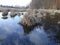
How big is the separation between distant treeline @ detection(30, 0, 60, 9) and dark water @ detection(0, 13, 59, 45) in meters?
4.51

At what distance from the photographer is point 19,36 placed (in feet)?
23.0

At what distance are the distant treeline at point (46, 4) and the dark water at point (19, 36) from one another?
4511 mm

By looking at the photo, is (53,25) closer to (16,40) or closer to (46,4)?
(16,40)

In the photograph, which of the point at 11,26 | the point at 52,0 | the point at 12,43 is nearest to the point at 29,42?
the point at 12,43

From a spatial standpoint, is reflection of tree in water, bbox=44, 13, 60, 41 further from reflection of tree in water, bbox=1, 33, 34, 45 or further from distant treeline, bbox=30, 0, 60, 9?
distant treeline, bbox=30, 0, 60, 9

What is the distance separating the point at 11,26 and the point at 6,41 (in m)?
1.74

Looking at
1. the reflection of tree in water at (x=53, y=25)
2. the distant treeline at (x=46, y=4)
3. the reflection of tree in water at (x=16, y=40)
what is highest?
the distant treeline at (x=46, y=4)

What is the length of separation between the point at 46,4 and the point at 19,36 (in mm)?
5904

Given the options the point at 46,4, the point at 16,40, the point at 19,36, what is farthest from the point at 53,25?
the point at 46,4

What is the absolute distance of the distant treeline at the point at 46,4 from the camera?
12102 millimetres

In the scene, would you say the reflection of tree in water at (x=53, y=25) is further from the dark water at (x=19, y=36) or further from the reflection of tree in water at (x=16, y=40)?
the reflection of tree in water at (x=16, y=40)

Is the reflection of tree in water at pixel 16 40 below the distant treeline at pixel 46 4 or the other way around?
below

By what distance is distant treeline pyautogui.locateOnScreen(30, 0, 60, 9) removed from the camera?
1210 cm

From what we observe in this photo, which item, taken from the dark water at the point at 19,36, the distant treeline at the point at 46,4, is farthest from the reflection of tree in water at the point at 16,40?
the distant treeline at the point at 46,4
